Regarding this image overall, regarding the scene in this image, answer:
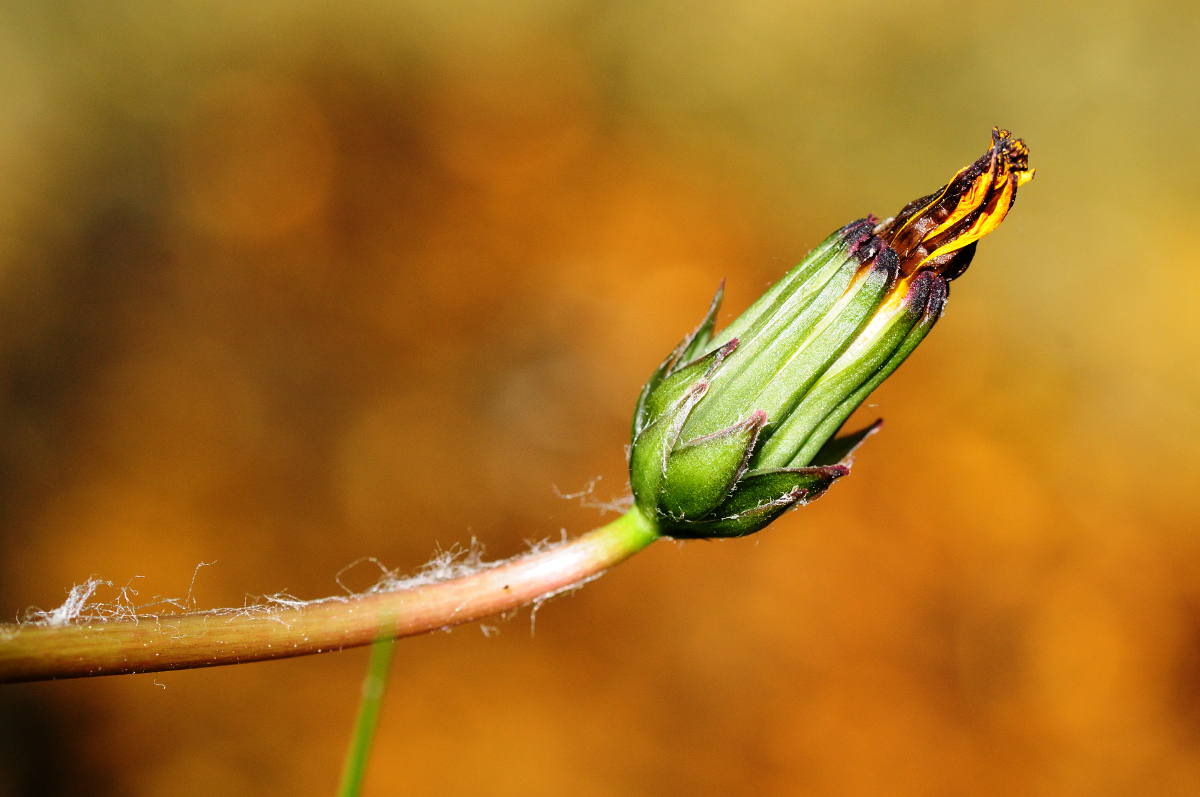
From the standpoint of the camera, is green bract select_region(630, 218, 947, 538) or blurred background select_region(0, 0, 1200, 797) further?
blurred background select_region(0, 0, 1200, 797)

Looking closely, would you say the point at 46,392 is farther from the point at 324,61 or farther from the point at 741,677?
the point at 741,677

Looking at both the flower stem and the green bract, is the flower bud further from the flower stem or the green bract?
the flower stem

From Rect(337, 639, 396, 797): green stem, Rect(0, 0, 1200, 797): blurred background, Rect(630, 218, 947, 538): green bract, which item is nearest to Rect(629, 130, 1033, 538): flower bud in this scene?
Rect(630, 218, 947, 538): green bract

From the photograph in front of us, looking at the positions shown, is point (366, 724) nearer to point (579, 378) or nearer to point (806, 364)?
point (806, 364)

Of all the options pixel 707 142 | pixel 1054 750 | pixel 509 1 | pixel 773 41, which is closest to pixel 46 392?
pixel 509 1

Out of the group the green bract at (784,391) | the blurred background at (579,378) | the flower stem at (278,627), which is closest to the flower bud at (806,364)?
the green bract at (784,391)

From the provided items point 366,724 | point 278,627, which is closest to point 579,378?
point 278,627
